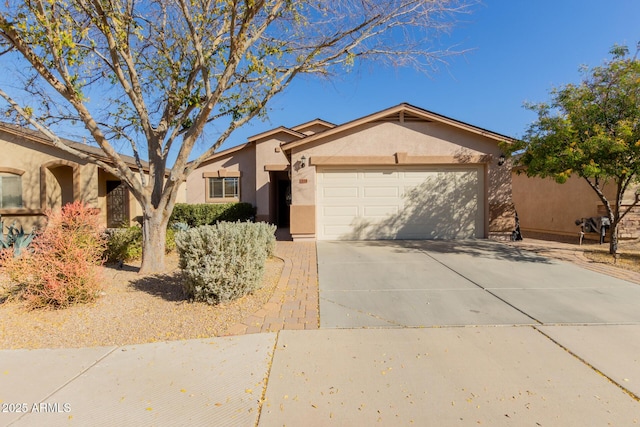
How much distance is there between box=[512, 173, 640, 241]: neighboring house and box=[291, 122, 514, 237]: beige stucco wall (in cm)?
126

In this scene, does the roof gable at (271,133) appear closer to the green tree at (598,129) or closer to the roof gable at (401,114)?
the roof gable at (401,114)

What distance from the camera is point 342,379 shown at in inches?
106

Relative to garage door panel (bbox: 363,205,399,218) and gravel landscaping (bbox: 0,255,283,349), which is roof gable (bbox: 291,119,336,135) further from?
gravel landscaping (bbox: 0,255,283,349)

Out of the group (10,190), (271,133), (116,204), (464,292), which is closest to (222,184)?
(271,133)

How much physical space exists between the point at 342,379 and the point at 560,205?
13588 mm

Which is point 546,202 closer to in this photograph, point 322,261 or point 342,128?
point 342,128

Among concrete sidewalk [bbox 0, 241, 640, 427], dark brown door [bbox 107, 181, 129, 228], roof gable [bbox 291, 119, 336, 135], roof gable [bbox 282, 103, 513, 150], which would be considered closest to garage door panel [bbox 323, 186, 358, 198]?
roof gable [bbox 282, 103, 513, 150]

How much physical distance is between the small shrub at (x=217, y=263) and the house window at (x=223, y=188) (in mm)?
12061

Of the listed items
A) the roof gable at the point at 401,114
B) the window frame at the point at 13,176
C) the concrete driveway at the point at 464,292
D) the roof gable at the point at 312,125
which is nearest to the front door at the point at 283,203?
the roof gable at the point at 312,125

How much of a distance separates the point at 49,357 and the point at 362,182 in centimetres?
882

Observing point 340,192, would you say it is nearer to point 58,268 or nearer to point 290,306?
point 290,306

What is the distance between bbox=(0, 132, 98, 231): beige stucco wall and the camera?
1177cm

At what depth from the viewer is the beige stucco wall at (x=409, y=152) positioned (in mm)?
10273

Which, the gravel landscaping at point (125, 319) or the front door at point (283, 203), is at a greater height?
the front door at point (283, 203)
